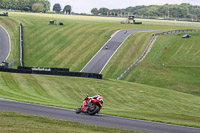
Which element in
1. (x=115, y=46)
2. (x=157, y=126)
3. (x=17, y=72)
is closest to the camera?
(x=157, y=126)

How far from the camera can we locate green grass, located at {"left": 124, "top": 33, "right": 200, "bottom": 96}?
217 ft

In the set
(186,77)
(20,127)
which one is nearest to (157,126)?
(20,127)

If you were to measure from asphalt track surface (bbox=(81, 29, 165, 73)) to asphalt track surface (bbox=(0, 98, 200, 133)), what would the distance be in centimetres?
4619

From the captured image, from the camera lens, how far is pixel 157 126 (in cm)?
2238

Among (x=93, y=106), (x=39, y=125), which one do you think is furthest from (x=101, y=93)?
(x=39, y=125)

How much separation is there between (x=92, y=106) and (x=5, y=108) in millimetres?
5475

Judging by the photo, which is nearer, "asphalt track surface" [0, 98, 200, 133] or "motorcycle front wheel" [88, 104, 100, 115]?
"asphalt track surface" [0, 98, 200, 133]

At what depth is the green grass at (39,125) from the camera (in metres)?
18.8

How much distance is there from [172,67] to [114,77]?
1317 centimetres

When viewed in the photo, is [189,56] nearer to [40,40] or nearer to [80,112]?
[40,40]

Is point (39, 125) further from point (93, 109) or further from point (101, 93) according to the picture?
point (101, 93)

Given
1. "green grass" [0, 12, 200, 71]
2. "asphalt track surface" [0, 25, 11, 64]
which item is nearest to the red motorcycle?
"green grass" [0, 12, 200, 71]

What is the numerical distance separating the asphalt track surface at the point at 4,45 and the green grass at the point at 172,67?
2794 centimetres

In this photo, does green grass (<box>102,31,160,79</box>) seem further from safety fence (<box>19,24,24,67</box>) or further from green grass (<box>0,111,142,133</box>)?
green grass (<box>0,111,142,133</box>)
